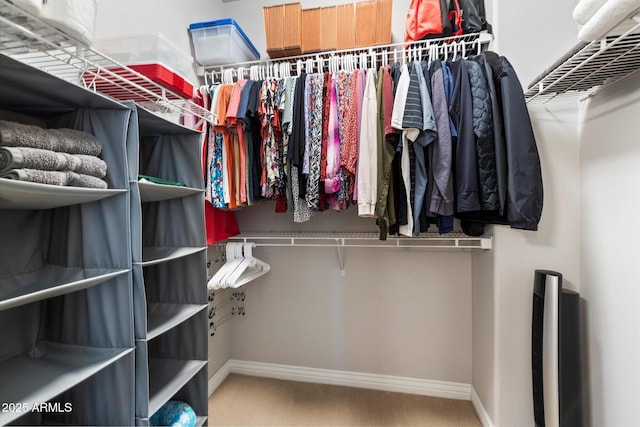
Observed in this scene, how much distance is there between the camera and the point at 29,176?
0.70 metres

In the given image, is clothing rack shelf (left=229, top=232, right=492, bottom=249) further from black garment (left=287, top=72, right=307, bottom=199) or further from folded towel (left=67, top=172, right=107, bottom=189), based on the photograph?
folded towel (left=67, top=172, right=107, bottom=189)

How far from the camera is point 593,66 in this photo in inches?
42.8

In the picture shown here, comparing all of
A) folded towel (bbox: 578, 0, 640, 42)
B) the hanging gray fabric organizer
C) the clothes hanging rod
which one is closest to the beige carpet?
the hanging gray fabric organizer

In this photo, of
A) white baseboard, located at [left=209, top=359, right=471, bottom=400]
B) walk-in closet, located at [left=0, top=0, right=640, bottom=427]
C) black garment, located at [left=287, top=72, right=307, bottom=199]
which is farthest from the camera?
white baseboard, located at [left=209, top=359, right=471, bottom=400]

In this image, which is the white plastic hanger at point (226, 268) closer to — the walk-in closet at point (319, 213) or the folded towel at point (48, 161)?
the walk-in closet at point (319, 213)

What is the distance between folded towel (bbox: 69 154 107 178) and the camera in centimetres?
84

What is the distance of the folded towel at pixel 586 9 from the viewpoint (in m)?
Answer: 0.91

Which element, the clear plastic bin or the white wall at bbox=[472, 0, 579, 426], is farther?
the white wall at bbox=[472, 0, 579, 426]

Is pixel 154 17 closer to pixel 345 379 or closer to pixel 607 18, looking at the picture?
pixel 607 18

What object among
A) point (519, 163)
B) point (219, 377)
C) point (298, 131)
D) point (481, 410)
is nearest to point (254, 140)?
point (298, 131)

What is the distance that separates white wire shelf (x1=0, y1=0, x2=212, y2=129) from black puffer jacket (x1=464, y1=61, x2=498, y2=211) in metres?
1.34

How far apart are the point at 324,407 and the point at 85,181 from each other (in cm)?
177

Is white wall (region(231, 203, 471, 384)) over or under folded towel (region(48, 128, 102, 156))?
under

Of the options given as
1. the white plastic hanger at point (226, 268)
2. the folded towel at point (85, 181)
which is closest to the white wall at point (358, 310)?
the white plastic hanger at point (226, 268)
